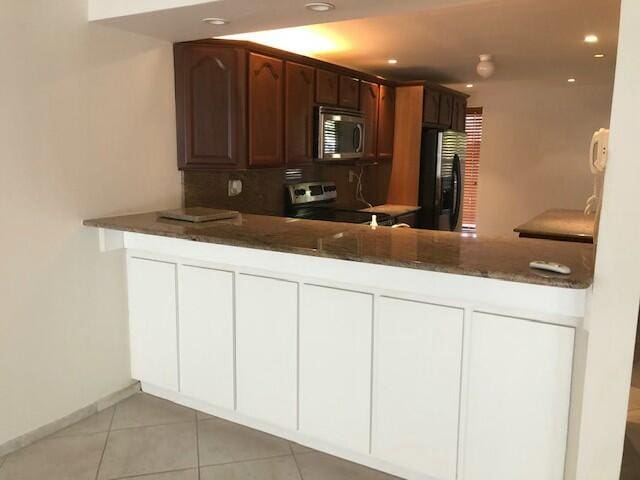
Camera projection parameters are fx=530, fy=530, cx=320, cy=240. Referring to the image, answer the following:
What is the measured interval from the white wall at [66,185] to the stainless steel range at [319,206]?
4.53 ft

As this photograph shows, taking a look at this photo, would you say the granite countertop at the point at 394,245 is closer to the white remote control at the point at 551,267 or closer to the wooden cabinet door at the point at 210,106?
the white remote control at the point at 551,267

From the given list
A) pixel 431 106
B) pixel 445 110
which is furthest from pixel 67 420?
pixel 445 110

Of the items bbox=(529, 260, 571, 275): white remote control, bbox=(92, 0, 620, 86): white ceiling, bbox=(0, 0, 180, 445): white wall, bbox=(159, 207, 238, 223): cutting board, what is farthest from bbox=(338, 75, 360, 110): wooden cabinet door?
bbox=(529, 260, 571, 275): white remote control

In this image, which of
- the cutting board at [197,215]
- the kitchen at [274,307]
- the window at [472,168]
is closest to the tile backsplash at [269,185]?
the kitchen at [274,307]

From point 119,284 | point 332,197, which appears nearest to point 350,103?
point 332,197

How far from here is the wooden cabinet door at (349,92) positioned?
4.23 metres

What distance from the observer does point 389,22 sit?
3.27 m

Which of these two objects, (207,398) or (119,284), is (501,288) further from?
(119,284)

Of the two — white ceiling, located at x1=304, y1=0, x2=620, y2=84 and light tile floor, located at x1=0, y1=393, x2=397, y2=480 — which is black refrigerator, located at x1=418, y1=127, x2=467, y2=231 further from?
light tile floor, located at x1=0, y1=393, x2=397, y2=480

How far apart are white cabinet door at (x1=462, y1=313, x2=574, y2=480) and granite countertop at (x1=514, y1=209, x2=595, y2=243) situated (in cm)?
170

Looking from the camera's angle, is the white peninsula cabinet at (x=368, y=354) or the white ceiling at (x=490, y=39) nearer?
the white peninsula cabinet at (x=368, y=354)

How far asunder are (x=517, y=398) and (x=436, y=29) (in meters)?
2.50

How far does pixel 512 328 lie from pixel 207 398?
155 centimetres

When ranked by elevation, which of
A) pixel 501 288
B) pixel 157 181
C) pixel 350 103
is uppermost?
pixel 350 103
